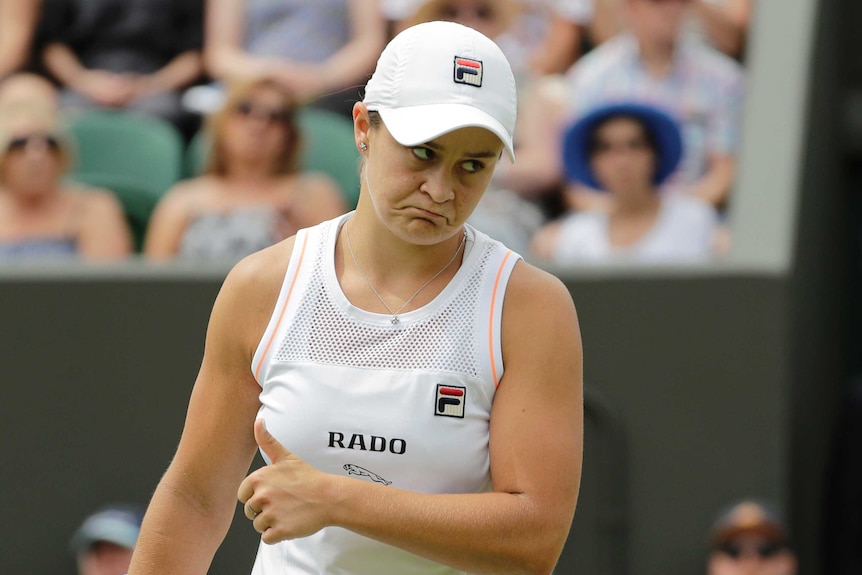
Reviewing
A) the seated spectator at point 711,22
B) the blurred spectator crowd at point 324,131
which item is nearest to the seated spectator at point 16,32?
the blurred spectator crowd at point 324,131

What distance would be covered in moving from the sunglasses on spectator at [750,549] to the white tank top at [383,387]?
9.03 feet

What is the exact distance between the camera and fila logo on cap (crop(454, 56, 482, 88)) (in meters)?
1.99

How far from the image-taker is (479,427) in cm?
207

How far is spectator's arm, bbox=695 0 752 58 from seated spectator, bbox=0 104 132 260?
2.57 metres

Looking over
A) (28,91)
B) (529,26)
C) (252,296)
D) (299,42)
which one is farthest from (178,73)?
(252,296)

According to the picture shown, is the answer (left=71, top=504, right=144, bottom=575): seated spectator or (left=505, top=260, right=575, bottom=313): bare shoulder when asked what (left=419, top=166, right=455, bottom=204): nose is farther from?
(left=71, top=504, right=144, bottom=575): seated spectator

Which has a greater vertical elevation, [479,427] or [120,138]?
[120,138]

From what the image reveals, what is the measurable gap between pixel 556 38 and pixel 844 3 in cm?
187

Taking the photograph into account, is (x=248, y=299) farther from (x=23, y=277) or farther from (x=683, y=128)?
(x=683, y=128)

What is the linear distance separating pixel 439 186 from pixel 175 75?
4219 mm

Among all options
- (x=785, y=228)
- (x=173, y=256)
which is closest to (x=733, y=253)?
(x=785, y=228)

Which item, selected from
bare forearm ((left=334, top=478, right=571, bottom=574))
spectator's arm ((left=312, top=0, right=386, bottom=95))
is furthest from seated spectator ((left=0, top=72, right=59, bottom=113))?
bare forearm ((left=334, top=478, right=571, bottom=574))

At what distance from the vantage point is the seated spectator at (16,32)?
6145 millimetres

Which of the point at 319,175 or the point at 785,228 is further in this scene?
the point at 319,175
